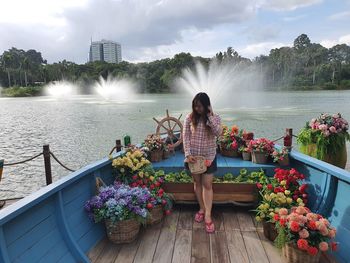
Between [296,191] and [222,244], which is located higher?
[296,191]

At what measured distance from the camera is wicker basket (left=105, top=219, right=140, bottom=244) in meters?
2.89

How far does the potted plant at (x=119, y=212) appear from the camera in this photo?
2881mm

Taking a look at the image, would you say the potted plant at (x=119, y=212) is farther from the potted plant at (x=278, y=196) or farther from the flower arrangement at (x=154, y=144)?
the flower arrangement at (x=154, y=144)

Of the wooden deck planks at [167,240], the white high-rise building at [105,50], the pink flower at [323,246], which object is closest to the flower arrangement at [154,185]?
the wooden deck planks at [167,240]

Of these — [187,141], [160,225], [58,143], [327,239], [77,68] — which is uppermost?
[77,68]

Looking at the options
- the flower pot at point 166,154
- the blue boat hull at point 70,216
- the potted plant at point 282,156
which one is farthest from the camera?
the flower pot at point 166,154

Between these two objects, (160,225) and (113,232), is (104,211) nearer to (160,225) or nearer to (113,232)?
(113,232)

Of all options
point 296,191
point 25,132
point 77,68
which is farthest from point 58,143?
point 77,68

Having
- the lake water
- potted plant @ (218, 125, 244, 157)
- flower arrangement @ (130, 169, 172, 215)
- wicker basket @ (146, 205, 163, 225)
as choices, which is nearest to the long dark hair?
flower arrangement @ (130, 169, 172, 215)

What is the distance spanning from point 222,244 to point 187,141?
1085mm

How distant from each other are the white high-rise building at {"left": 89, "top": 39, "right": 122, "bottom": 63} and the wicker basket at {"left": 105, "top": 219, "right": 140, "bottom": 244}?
14922 cm

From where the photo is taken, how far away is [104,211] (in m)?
2.89

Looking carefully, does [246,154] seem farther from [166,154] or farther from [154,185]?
[154,185]

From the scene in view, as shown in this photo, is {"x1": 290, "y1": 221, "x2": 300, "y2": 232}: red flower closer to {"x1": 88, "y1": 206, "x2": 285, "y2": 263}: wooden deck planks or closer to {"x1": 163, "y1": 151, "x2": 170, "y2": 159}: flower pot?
{"x1": 88, "y1": 206, "x2": 285, "y2": 263}: wooden deck planks
